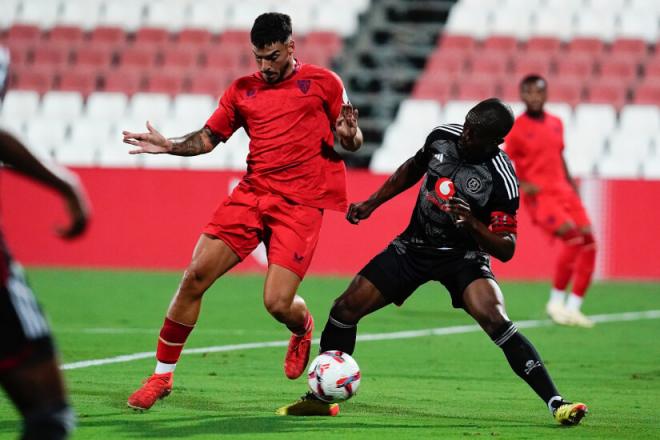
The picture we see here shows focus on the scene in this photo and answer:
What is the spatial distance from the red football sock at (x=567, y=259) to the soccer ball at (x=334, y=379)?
20.7 feet

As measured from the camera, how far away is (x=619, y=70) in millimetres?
21531

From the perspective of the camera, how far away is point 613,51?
862 inches

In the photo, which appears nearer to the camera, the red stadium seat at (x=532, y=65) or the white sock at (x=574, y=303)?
the white sock at (x=574, y=303)

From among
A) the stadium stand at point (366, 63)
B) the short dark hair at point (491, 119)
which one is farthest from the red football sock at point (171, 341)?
the stadium stand at point (366, 63)

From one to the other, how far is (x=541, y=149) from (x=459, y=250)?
593 cm

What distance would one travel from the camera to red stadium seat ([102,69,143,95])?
21.5 metres

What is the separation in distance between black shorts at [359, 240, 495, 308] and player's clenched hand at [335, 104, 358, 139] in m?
0.76

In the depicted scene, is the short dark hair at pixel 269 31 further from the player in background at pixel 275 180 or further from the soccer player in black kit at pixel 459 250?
the soccer player in black kit at pixel 459 250

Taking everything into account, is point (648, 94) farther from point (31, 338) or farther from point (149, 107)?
point (31, 338)

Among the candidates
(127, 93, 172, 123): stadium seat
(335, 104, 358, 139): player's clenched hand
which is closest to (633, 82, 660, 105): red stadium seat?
(127, 93, 172, 123): stadium seat

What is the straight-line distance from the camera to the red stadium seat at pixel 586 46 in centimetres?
2181

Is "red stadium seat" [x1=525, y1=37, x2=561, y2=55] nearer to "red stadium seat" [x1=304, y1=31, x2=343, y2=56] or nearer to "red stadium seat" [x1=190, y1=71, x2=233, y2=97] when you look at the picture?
"red stadium seat" [x1=304, y1=31, x2=343, y2=56]

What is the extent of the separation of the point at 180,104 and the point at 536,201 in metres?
9.52

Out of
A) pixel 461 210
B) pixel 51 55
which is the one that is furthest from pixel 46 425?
pixel 51 55
